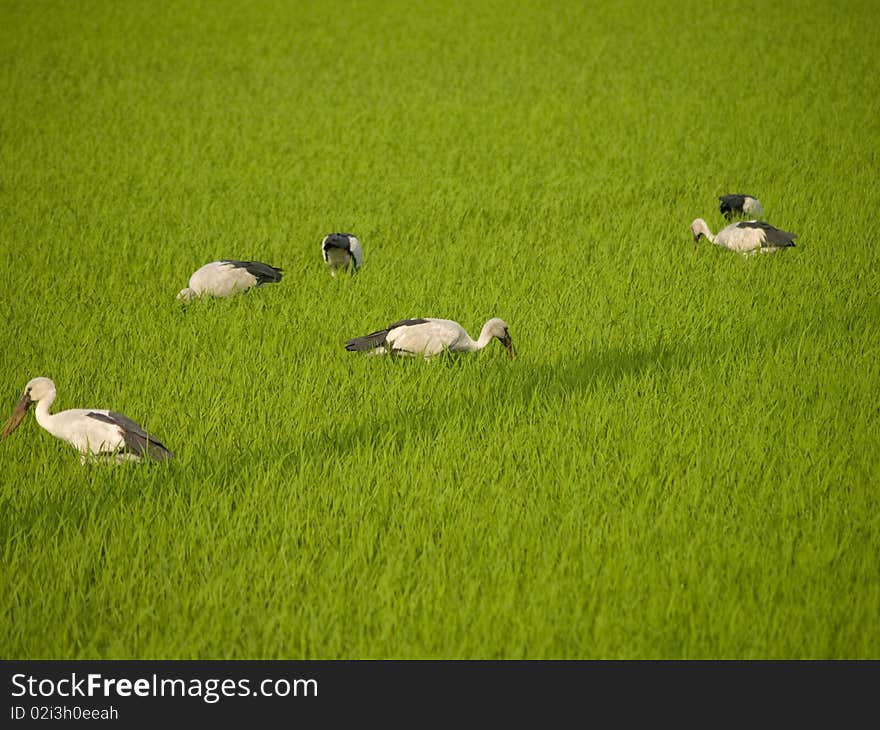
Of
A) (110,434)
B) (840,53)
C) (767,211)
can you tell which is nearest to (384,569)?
(110,434)

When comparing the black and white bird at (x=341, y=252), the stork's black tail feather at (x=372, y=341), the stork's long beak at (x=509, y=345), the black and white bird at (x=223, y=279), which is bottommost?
the stork's long beak at (x=509, y=345)

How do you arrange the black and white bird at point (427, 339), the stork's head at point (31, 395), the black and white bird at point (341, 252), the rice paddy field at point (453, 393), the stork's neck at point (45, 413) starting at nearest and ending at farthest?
the rice paddy field at point (453, 393) < the stork's neck at point (45, 413) < the stork's head at point (31, 395) < the black and white bird at point (427, 339) < the black and white bird at point (341, 252)

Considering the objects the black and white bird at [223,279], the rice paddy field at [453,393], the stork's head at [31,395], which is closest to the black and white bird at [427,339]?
the rice paddy field at [453,393]

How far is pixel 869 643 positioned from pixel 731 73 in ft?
48.5

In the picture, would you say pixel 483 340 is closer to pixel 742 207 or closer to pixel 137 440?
pixel 137 440

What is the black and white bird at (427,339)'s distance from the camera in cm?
504

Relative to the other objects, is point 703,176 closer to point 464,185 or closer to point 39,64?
point 464,185

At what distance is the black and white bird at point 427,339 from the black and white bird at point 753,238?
2990 millimetres

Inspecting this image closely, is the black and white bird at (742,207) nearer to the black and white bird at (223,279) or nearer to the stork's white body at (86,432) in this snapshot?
→ the black and white bird at (223,279)

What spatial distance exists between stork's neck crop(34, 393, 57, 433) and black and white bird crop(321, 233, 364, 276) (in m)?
3.01

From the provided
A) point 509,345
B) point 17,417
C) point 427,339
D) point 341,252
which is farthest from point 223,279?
point 17,417

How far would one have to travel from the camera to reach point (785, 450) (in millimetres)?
4055

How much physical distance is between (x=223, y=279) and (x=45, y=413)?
8.07 ft

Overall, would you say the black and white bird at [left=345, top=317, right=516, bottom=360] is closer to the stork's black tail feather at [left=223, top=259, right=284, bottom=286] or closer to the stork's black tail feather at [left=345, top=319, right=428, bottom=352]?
the stork's black tail feather at [left=345, top=319, right=428, bottom=352]
